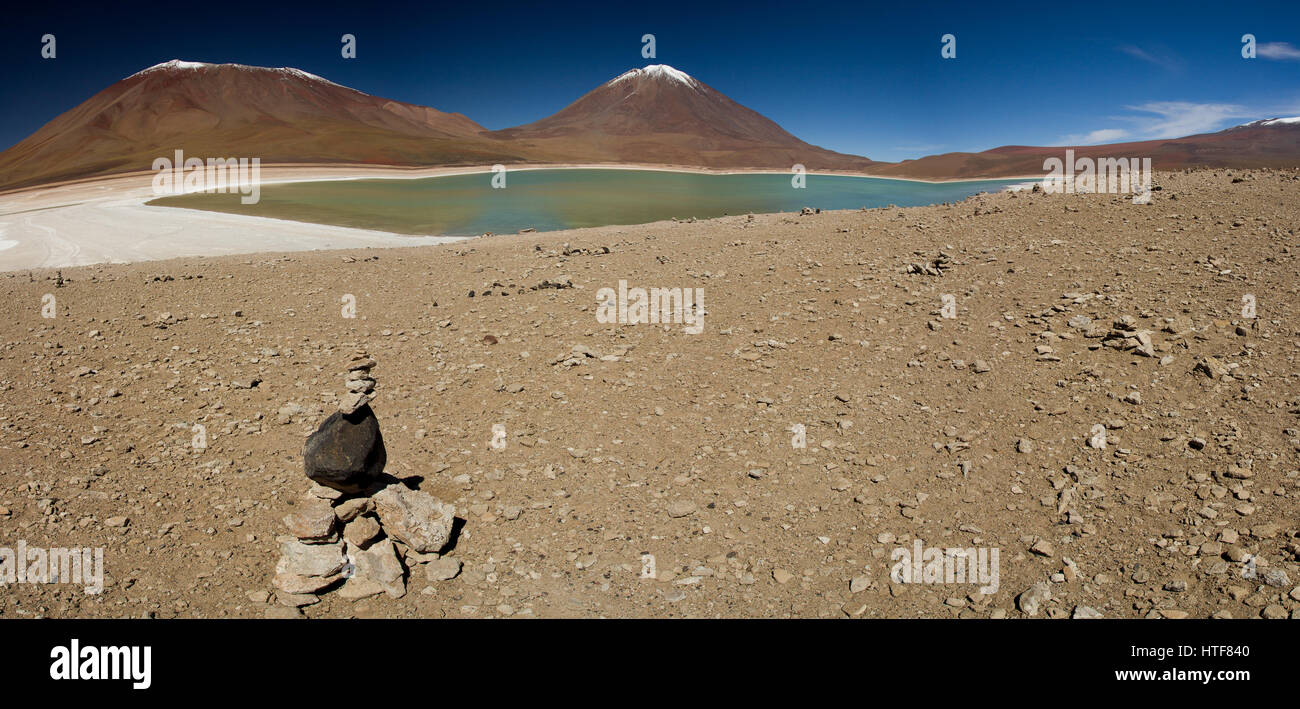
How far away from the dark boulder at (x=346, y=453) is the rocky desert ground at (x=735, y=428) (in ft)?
2.25

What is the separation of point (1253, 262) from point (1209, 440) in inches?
177

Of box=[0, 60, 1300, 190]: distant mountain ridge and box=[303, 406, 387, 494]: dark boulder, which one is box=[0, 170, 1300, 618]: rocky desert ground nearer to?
box=[303, 406, 387, 494]: dark boulder

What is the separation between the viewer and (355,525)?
4379 millimetres

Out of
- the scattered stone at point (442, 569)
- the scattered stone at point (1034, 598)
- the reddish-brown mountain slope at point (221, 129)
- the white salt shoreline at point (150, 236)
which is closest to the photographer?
the scattered stone at point (1034, 598)

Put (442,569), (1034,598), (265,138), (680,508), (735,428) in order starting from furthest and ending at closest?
(265,138), (735,428), (680,508), (442,569), (1034,598)

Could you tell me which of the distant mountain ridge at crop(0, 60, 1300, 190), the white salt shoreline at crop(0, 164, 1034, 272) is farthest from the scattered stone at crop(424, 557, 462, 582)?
the distant mountain ridge at crop(0, 60, 1300, 190)

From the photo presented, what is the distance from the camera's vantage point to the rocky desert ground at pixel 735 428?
13.2 ft

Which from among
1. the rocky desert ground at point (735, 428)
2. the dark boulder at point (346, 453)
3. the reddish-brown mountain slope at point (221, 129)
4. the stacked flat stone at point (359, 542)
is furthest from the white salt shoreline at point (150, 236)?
the reddish-brown mountain slope at point (221, 129)

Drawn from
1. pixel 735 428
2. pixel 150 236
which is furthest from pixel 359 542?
pixel 150 236

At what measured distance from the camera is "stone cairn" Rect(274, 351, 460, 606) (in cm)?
408

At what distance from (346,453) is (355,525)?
528mm

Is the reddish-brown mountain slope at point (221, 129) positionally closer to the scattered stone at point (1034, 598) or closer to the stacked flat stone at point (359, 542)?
the stacked flat stone at point (359, 542)

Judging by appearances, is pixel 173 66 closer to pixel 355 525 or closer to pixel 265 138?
pixel 265 138
